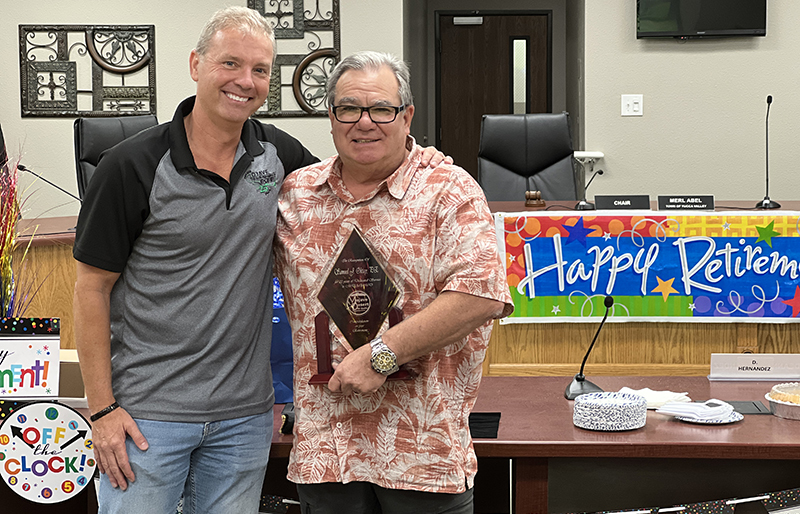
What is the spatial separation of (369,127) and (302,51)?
387 centimetres

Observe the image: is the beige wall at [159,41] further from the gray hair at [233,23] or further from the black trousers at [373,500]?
the black trousers at [373,500]

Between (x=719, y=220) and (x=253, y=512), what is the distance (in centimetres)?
214

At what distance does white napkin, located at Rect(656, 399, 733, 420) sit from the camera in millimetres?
1610

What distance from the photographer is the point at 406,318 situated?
4.30 feet

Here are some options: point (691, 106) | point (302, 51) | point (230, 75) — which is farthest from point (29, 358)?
point (691, 106)

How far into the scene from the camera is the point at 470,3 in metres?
6.51

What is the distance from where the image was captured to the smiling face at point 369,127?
4.25 feet

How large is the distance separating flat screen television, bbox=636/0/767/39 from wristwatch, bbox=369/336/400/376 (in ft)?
13.6

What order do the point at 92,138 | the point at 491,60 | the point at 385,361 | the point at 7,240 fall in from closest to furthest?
the point at 385,361 → the point at 7,240 → the point at 92,138 → the point at 491,60

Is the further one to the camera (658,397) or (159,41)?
(159,41)

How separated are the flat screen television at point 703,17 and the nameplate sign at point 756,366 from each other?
336cm

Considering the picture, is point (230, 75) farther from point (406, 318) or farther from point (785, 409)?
point (785, 409)

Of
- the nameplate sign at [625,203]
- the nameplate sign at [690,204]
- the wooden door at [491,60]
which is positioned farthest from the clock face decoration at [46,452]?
the wooden door at [491,60]

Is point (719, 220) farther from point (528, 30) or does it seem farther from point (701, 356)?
point (528, 30)
